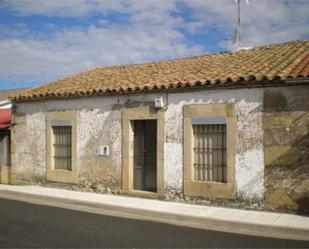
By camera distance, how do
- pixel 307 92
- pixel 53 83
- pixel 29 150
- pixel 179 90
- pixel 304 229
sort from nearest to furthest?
pixel 304 229 < pixel 307 92 < pixel 179 90 < pixel 29 150 < pixel 53 83

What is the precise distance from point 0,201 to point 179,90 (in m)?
5.75

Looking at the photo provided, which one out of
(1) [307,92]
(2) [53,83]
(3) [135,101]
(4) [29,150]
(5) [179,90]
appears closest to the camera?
(1) [307,92]

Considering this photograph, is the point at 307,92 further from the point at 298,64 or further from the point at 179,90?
the point at 179,90

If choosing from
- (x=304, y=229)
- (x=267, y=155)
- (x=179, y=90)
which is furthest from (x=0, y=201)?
(x=304, y=229)

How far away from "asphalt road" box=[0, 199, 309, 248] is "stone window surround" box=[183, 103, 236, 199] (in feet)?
6.56

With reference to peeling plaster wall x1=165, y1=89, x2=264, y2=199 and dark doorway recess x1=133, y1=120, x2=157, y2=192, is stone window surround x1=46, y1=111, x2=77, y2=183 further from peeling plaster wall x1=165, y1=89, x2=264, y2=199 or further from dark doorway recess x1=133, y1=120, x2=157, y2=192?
peeling plaster wall x1=165, y1=89, x2=264, y2=199

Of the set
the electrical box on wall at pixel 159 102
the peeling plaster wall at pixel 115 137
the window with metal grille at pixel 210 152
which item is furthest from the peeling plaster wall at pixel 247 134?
the electrical box on wall at pixel 159 102

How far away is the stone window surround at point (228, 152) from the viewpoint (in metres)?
10.7

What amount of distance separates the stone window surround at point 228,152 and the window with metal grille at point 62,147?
4.46 metres

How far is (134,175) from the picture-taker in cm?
1285

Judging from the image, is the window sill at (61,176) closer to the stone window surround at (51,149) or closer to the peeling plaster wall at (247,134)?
the stone window surround at (51,149)

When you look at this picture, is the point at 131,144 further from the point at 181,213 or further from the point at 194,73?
the point at 181,213

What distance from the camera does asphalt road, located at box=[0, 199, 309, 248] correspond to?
25.0ft

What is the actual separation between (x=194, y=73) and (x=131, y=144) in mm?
2541
